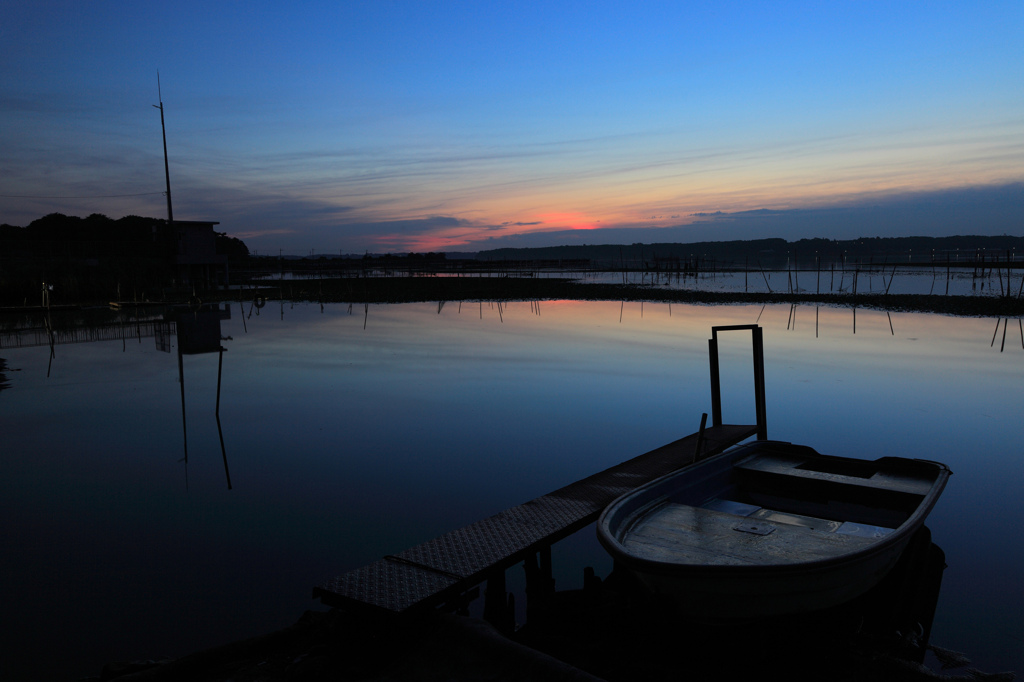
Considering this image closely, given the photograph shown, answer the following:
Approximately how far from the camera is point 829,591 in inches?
178

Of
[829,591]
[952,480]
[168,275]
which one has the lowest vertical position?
[952,480]

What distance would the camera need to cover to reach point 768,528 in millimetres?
5305

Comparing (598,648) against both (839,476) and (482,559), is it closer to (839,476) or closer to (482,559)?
(482,559)

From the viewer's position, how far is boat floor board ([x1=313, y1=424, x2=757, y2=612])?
4297 millimetres

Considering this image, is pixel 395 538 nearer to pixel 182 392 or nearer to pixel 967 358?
pixel 182 392

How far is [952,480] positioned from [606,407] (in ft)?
17.9

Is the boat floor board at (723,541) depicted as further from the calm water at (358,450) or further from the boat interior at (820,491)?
the calm water at (358,450)

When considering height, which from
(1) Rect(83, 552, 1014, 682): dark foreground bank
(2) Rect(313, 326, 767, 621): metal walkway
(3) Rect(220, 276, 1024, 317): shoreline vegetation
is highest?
(3) Rect(220, 276, 1024, 317): shoreline vegetation

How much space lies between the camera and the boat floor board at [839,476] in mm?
6652

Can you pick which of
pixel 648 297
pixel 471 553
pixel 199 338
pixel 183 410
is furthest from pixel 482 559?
pixel 648 297

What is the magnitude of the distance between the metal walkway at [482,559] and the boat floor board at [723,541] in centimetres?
68

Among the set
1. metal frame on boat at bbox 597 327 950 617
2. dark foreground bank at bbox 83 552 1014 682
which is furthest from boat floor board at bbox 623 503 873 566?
dark foreground bank at bbox 83 552 1014 682

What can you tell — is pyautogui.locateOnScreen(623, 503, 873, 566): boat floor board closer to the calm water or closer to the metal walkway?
the metal walkway

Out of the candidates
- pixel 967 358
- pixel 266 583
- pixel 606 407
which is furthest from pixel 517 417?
pixel 967 358
